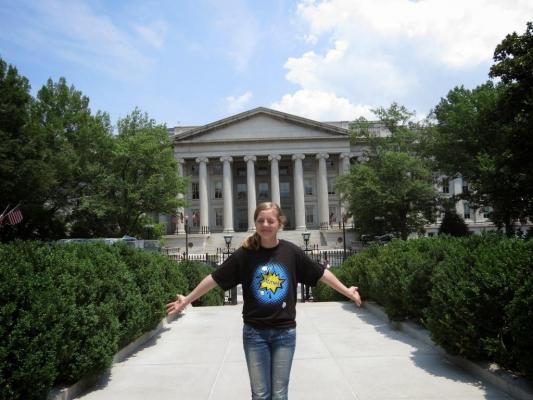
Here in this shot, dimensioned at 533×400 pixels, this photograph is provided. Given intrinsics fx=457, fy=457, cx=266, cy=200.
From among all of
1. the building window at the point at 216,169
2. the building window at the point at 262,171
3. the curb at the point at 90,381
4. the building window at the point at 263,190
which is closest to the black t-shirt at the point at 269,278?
the curb at the point at 90,381

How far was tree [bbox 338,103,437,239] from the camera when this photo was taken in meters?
41.4

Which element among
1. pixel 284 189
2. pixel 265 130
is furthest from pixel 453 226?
pixel 284 189

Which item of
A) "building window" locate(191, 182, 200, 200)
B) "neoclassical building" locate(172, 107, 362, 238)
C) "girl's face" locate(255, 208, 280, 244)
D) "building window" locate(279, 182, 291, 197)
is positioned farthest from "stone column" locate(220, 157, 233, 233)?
"girl's face" locate(255, 208, 280, 244)

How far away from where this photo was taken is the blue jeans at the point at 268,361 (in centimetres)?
380

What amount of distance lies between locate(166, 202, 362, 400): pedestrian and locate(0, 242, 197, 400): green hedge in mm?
1784

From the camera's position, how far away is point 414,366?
7047 mm

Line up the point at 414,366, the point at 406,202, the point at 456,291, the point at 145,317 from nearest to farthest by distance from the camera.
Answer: the point at 456,291, the point at 414,366, the point at 145,317, the point at 406,202

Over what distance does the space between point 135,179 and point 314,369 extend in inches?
1512

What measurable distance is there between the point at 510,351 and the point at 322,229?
53926mm

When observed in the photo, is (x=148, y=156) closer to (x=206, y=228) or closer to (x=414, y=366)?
(x=206, y=228)

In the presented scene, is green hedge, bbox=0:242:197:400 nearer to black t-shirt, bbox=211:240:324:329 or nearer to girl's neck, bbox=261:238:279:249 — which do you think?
black t-shirt, bbox=211:240:324:329

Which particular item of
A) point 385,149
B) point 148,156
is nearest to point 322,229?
point 385,149

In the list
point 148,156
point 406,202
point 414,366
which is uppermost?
point 148,156

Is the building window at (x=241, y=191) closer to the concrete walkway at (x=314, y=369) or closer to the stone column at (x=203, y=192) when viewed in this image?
the stone column at (x=203, y=192)
